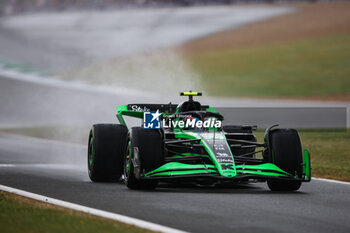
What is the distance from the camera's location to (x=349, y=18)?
2183 inches

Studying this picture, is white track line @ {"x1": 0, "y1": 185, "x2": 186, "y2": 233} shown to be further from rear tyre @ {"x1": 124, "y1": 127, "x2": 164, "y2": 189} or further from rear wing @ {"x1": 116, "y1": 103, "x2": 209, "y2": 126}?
rear wing @ {"x1": 116, "y1": 103, "x2": 209, "y2": 126}

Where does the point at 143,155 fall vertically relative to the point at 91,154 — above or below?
above

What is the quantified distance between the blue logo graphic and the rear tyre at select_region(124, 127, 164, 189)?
0.39 feet

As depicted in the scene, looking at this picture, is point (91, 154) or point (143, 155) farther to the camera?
point (91, 154)

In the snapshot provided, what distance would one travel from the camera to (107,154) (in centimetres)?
1345

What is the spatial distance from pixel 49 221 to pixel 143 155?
11.4 feet

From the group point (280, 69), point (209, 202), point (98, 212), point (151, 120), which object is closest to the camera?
point (98, 212)

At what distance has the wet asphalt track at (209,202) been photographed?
849 cm

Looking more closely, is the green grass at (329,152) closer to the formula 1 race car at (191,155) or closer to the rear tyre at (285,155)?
the formula 1 race car at (191,155)

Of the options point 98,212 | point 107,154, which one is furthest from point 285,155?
point 98,212

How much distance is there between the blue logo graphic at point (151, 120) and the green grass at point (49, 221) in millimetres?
2868

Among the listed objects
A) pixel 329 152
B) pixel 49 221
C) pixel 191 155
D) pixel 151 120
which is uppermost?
pixel 151 120

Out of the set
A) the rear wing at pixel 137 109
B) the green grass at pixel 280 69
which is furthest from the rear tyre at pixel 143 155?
the green grass at pixel 280 69

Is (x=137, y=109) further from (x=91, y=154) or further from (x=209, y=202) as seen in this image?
(x=209, y=202)
